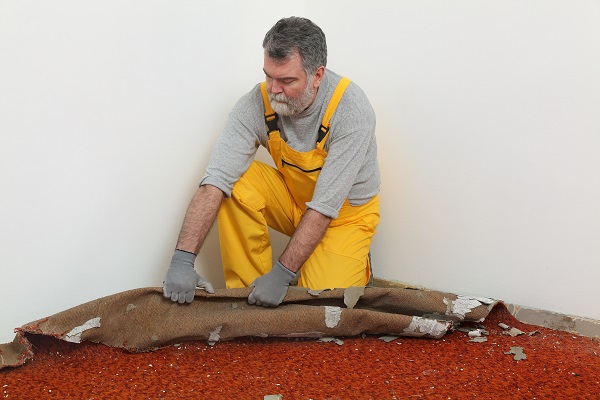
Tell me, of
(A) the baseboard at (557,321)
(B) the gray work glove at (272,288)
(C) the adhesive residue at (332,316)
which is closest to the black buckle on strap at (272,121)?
(B) the gray work glove at (272,288)

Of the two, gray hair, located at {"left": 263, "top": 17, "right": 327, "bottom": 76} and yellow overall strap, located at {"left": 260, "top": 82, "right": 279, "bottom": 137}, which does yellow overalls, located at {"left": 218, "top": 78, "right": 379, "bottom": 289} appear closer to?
yellow overall strap, located at {"left": 260, "top": 82, "right": 279, "bottom": 137}

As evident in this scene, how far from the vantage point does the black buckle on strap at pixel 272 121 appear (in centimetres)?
214

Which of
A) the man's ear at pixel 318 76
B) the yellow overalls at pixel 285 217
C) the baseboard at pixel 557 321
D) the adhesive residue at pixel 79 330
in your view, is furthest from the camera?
the yellow overalls at pixel 285 217

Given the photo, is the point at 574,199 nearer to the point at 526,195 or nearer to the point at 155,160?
the point at 526,195

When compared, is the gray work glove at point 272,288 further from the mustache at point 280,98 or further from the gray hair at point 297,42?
the gray hair at point 297,42

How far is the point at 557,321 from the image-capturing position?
200 centimetres

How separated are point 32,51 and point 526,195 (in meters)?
1.55

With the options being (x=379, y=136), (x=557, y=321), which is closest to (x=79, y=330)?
(x=379, y=136)

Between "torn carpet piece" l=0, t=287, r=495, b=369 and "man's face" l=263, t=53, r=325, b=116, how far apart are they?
58cm

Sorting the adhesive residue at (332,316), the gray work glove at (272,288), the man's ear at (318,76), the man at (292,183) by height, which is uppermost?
the man's ear at (318,76)

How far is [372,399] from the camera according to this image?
4.72 feet

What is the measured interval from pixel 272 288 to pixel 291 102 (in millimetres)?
590

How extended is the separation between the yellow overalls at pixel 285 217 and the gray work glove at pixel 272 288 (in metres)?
0.26

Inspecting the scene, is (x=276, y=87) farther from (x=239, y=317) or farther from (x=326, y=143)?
(x=239, y=317)
